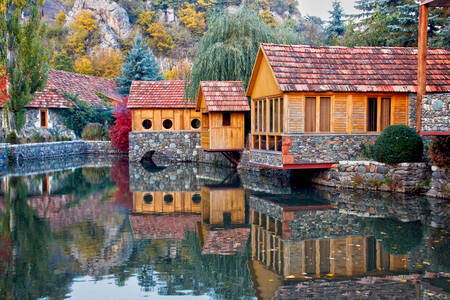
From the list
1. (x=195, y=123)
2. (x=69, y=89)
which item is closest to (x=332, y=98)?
(x=195, y=123)

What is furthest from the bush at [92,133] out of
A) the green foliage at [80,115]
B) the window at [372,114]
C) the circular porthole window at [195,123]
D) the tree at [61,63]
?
the window at [372,114]

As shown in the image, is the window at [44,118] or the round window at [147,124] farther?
the window at [44,118]

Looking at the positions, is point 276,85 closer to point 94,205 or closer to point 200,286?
point 94,205

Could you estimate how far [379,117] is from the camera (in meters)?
18.2

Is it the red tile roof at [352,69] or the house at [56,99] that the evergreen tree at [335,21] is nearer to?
the house at [56,99]

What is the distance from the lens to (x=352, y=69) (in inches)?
728

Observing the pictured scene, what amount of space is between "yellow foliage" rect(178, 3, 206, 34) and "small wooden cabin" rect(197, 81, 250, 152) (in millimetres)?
62615

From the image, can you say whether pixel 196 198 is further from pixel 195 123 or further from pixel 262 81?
pixel 195 123

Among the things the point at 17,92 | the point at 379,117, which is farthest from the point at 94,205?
the point at 17,92

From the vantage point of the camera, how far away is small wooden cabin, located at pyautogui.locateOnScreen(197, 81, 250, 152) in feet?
78.6

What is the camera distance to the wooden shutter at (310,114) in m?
17.8

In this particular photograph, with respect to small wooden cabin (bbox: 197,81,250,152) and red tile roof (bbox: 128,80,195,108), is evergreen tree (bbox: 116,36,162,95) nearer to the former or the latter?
red tile roof (bbox: 128,80,195,108)

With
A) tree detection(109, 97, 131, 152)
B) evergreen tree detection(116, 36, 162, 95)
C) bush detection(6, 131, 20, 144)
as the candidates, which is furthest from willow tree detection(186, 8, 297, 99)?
evergreen tree detection(116, 36, 162, 95)

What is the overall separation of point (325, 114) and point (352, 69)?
85.1 inches
